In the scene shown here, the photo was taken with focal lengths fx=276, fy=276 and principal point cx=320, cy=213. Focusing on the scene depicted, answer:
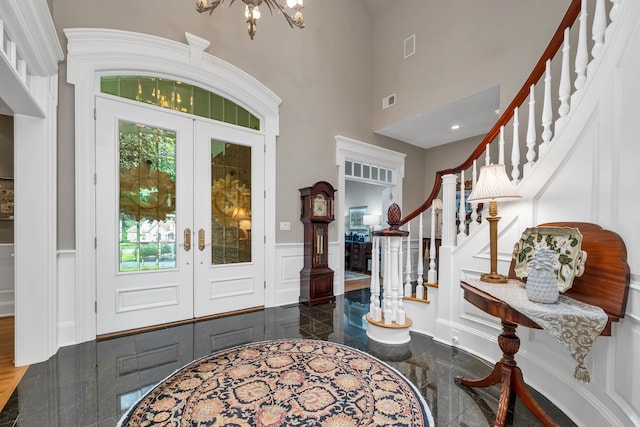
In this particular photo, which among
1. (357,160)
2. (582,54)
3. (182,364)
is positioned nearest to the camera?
(582,54)

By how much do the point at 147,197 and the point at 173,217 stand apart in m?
0.36

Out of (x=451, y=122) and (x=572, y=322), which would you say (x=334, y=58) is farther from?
(x=572, y=322)

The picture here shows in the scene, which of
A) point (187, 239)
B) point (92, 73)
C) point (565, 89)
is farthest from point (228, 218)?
point (565, 89)

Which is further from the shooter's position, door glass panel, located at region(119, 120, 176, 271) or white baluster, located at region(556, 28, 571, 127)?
door glass panel, located at region(119, 120, 176, 271)

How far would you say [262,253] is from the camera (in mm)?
3980

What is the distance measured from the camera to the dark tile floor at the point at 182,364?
1.73 metres

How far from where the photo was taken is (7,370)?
7.28 ft

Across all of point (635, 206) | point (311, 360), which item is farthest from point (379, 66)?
point (311, 360)

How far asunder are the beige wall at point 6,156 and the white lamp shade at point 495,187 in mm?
5623

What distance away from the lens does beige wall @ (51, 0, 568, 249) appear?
3.04 m

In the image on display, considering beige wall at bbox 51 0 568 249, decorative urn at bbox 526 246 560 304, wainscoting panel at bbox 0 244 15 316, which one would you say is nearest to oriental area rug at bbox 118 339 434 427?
decorative urn at bbox 526 246 560 304

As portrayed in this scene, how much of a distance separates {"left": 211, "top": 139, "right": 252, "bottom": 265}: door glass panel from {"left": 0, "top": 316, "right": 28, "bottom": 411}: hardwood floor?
185cm

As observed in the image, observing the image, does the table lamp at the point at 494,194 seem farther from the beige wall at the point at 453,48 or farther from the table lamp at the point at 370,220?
the table lamp at the point at 370,220

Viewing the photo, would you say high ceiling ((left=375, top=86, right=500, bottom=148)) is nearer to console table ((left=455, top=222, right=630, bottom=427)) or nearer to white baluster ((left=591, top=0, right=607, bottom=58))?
white baluster ((left=591, top=0, right=607, bottom=58))
